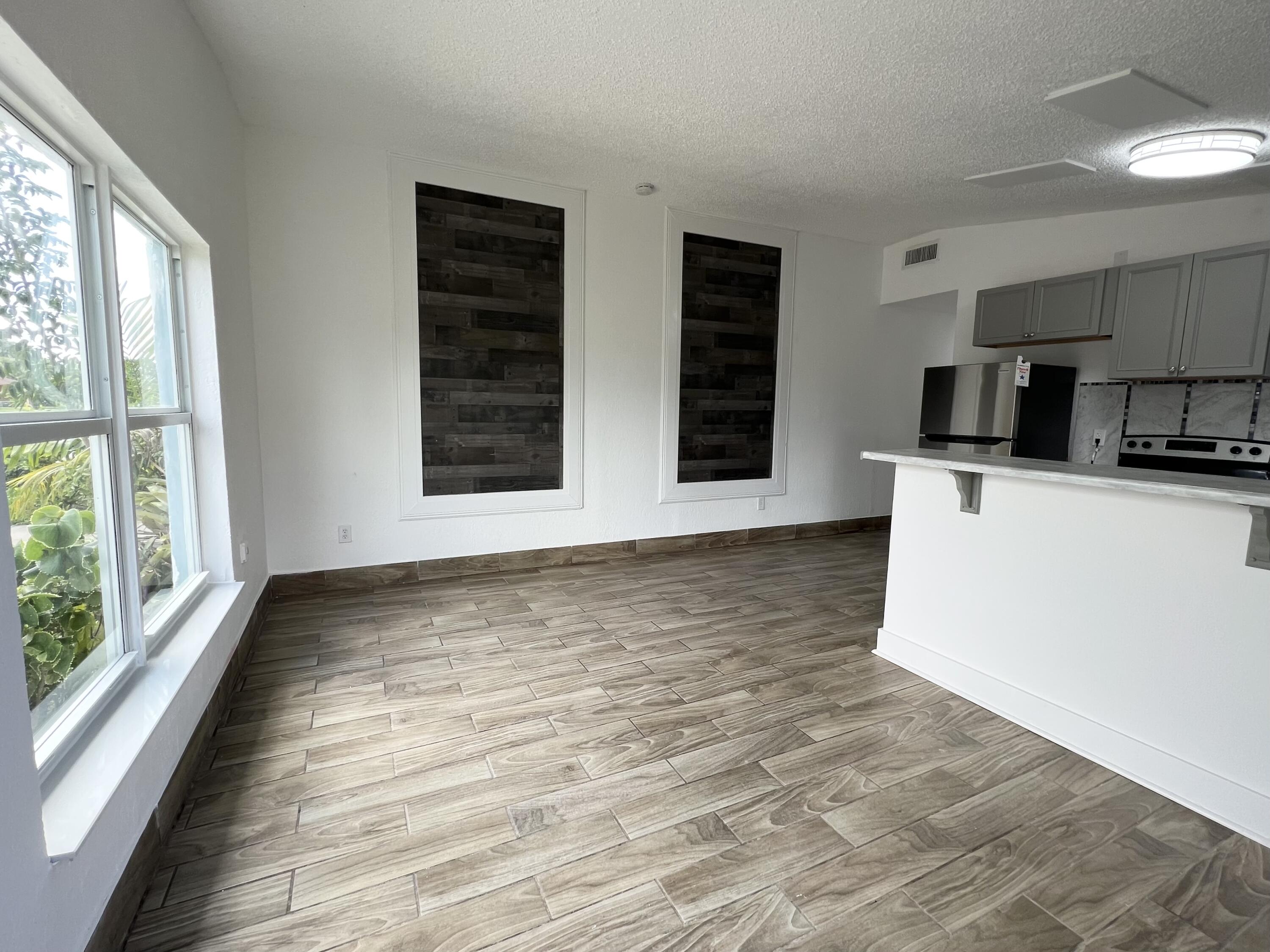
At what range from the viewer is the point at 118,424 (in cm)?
166

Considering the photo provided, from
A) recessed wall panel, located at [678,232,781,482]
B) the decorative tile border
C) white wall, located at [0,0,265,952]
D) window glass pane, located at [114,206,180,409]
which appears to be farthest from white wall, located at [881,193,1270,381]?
window glass pane, located at [114,206,180,409]

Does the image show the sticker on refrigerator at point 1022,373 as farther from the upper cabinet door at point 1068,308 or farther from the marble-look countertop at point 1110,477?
the marble-look countertop at point 1110,477

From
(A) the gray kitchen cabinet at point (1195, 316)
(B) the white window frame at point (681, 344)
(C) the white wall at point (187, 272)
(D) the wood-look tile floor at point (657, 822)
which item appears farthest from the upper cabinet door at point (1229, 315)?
(C) the white wall at point (187, 272)

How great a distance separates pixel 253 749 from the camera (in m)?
2.03

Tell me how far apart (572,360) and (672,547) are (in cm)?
178

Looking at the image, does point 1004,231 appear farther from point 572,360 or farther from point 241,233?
point 241,233

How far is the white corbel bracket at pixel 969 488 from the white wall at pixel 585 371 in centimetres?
253

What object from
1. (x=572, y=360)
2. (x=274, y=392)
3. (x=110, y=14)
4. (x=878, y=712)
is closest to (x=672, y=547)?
(x=572, y=360)

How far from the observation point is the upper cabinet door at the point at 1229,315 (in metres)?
3.31

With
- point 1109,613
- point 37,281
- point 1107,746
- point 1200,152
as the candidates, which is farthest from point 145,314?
point 1200,152

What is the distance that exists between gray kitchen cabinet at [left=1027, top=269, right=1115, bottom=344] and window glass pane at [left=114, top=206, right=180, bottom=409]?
5.28 m

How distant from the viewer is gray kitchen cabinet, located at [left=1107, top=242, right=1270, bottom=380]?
3.33 metres

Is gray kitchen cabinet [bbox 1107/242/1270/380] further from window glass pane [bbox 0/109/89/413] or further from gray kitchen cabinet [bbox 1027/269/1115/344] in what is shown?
window glass pane [bbox 0/109/89/413]

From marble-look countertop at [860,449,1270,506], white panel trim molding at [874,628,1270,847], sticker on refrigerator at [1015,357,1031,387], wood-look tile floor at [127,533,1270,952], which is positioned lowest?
wood-look tile floor at [127,533,1270,952]
